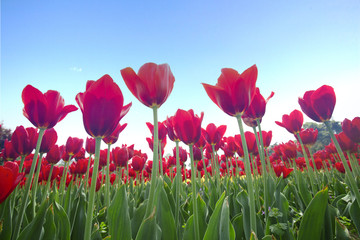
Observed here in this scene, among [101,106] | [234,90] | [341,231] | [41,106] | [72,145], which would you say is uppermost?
[72,145]

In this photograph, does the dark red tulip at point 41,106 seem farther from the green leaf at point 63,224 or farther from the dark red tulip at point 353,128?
the dark red tulip at point 353,128

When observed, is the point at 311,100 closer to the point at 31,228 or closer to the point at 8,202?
the point at 31,228

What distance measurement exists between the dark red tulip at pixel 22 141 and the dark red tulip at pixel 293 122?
2.45 meters

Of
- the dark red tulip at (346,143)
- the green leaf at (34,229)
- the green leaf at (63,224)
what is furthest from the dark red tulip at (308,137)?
the green leaf at (34,229)

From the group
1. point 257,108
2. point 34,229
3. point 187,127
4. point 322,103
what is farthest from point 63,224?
point 322,103

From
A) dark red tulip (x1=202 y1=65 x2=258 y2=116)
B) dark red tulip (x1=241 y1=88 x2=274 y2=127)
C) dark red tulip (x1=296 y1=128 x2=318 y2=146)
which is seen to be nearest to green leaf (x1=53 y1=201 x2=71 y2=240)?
dark red tulip (x1=202 y1=65 x2=258 y2=116)

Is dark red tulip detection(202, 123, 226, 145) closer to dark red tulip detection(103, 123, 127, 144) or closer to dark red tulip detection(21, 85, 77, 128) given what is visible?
dark red tulip detection(103, 123, 127, 144)

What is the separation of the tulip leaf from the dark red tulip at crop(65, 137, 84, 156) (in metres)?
1.82

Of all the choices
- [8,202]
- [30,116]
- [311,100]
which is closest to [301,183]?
[311,100]

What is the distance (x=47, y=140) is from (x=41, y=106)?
2.19 ft

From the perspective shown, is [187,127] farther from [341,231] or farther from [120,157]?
[120,157]

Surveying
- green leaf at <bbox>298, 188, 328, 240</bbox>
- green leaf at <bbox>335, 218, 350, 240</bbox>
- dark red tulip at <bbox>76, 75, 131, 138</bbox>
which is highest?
dark red tulip at <bbox>76, 75, 131, 138</bbox>

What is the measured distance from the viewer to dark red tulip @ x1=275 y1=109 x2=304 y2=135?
2098 mm

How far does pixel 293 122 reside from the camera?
2117 mm
